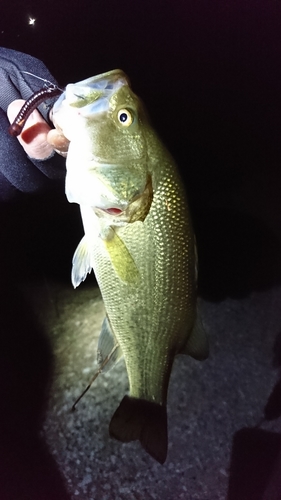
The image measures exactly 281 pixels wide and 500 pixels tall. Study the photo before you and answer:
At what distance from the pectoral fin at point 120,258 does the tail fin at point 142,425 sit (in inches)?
15.6

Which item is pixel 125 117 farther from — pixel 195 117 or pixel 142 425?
pixel 195 117

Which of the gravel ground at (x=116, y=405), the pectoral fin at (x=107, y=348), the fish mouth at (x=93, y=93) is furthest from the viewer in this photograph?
→ the gravel ground at (x=116, y=405)

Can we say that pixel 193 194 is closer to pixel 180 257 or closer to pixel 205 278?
pixel 205 278

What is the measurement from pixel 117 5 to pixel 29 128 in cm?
105

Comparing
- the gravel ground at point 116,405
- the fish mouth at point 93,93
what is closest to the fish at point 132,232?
the fish mouth at point 93,93

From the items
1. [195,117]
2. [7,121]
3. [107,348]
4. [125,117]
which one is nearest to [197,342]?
[107,348]

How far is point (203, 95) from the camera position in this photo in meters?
1.60

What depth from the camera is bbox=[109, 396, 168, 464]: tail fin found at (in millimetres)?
982

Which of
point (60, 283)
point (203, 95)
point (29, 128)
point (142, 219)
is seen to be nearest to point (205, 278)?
point (60, 283)

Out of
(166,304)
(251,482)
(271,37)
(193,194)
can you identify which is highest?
(271,37)

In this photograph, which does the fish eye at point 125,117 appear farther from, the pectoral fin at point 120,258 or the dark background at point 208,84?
the dark background at point 208,84

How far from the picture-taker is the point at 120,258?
720 mm

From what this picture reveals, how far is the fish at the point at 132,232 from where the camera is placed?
626mm

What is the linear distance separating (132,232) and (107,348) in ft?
1.07
